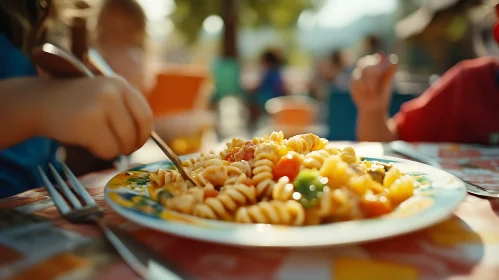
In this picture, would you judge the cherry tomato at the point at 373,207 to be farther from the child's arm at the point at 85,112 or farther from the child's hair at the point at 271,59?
the child's hair at the point at 271,59

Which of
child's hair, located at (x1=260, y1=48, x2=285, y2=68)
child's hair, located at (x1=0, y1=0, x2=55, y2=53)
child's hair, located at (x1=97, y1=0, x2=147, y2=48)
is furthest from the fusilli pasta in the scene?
child's hair, located at (x1=260, y1=48, x2=285, y2=68)

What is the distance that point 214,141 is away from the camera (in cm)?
652

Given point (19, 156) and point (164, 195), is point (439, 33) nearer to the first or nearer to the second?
point (19, 156)

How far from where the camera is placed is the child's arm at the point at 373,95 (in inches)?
55.7

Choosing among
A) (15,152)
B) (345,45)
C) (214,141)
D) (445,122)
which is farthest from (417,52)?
(15,152)

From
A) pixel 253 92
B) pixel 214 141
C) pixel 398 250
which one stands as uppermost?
pixel 398 250

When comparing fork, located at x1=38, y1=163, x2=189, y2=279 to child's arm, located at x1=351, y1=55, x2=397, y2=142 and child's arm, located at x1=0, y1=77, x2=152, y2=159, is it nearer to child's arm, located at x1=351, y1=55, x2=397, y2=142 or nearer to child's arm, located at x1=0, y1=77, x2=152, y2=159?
child's arm, located at x1=0, y1=77, x2=152, y2=159

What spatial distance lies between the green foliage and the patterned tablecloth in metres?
10.4

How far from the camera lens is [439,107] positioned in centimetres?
171

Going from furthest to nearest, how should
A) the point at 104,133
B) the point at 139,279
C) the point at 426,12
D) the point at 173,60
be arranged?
1. the point at 173,60
2. the point at 426,12
3. the point at 104,133
4. the point at 139,279

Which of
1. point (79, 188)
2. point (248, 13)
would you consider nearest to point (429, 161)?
point (79, 188)

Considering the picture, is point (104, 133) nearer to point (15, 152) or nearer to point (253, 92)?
point (15, 152)

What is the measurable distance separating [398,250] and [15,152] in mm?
972

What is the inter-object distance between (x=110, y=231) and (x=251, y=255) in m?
0.17
